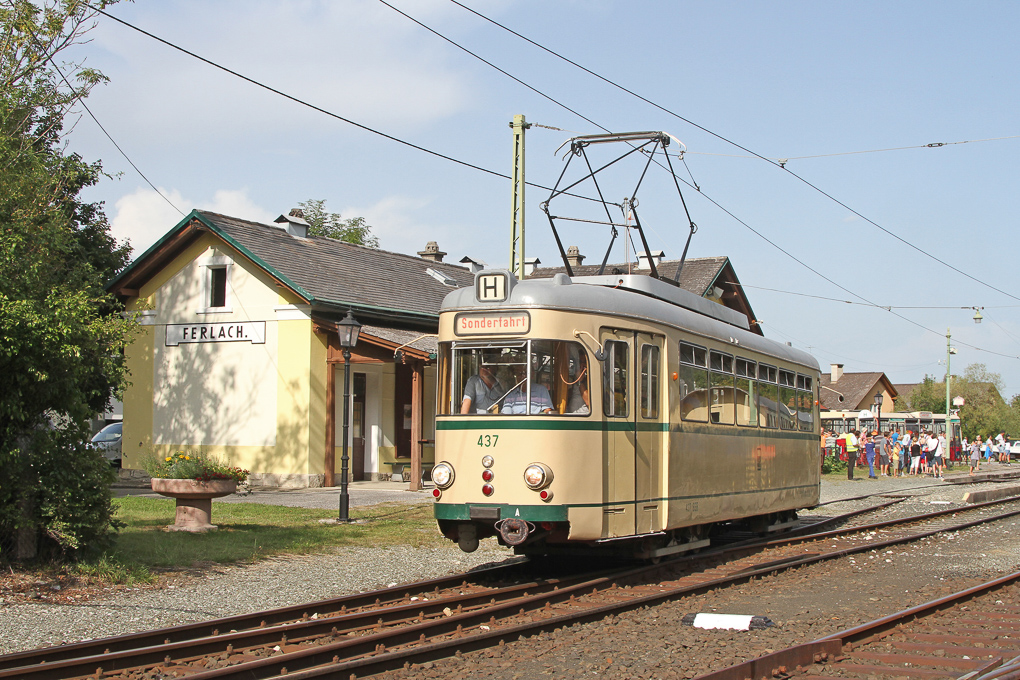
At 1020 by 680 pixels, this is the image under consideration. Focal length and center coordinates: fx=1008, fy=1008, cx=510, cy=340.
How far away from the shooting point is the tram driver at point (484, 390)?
9977 mm

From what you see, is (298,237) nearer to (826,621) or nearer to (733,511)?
(733,511)

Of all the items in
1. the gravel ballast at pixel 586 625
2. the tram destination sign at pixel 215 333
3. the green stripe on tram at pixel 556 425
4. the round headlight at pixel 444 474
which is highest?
the tram destination sign at pixel 215 333

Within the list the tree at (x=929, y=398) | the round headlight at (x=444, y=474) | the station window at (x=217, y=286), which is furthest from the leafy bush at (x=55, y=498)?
the tree at (x=929, y=398)

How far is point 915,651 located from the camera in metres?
7.62

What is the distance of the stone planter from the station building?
891 cm

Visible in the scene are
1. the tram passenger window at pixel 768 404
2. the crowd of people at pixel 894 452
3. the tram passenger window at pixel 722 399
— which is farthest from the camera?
the crowd of people at pixel 894 452

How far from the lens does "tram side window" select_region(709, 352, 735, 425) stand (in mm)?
12523

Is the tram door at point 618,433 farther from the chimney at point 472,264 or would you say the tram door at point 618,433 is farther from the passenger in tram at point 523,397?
the chimney at point 472,264

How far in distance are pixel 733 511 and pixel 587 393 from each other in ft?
13.8

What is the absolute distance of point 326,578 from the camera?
1112 cm

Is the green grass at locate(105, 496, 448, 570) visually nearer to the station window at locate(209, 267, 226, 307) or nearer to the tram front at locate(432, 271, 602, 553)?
the tram front at locate(432, 271, 602, 553)

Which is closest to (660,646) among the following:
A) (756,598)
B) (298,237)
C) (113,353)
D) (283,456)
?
(756,598)

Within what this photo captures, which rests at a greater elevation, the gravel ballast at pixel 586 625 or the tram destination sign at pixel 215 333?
the tram destination sign at pixel 215 333

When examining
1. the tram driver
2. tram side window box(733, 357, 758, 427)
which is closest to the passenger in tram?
the tram driver
